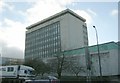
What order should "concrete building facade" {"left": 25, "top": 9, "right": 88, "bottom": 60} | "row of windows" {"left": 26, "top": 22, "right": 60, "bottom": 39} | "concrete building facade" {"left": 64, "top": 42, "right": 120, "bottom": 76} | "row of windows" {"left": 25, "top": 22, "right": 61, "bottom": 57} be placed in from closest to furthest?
"concrete building facade" {"left": 64, "top": 42, "right": 120, "bottom": 76}, "concrete building facade" {"left": 25, "top": 9, "right": 88, "bottom": 60}, "row of windows" {"left": 25, "top": 22, "right": 61, "bottom": 57}, "row of windows" {"left": 26, "top": 22, "right": 60, "bottom": 39}

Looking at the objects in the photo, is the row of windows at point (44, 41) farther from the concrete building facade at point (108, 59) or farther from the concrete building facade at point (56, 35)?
the concrete building facade at point (108, 59)

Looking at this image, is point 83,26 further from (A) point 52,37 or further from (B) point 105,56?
(B) point 105,56

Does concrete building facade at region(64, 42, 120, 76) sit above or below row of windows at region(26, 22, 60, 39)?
below

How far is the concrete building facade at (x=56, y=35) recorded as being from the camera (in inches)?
4798

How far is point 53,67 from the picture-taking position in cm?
5206

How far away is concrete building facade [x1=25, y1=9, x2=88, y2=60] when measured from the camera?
4798 inches

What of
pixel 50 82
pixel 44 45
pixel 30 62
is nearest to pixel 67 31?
pixel 44 45

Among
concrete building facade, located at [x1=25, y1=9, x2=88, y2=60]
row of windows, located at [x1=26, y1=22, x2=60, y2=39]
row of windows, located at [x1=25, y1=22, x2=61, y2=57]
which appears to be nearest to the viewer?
concrete building facade, located at [x1=25, y1=9, x2=88, y2=60]

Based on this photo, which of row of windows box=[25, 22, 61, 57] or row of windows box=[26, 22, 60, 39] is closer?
row of windows box=[25, 22, 61, 57]

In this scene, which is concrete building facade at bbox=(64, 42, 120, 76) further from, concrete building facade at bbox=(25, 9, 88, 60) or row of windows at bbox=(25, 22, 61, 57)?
row of windows at bbox=(25, 22, 61, 57)

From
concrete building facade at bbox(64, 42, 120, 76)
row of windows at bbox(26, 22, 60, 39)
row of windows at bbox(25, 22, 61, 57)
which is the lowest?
concrete building facade at bbox(64, 42, 120, 76)

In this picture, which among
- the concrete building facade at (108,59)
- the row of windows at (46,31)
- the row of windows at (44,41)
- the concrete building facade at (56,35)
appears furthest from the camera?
the row of windows at (46,31)

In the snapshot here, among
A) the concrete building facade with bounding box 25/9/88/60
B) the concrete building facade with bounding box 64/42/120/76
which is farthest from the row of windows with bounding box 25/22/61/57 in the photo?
the concrete building facade with bounding box 64/42/120/76

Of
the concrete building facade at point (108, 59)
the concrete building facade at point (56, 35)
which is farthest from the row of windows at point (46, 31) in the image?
the concrete building facade at point (108, 59)
